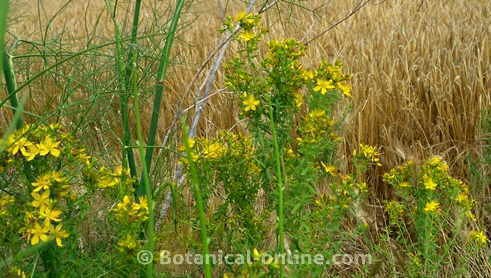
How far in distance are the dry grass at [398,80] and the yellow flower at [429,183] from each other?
460 millimetres

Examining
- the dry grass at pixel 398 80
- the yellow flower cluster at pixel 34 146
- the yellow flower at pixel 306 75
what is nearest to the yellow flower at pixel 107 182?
the yellow flower cluster at pixel 34 146

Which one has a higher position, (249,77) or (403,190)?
(249,77)

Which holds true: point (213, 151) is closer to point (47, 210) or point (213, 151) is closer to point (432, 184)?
point (47, 210)

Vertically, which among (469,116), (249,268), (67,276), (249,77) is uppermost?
(249,77)

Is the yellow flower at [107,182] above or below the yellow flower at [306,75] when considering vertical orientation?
below

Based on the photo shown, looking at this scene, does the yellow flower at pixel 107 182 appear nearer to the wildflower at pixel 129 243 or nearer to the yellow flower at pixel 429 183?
the wildflower at pixel 129 243

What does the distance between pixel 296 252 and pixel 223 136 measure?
284 millimetres

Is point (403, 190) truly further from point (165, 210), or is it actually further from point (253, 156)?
point (165, 210)

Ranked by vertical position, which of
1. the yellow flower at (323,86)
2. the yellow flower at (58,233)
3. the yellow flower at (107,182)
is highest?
the yellow flower at (323,86)

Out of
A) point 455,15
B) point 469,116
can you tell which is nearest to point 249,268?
point 469,116

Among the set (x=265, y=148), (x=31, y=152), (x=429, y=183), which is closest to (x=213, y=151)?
(x=265, y=148)

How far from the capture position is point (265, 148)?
994 millimetres

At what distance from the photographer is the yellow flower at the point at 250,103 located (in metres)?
0.98

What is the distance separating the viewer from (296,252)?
99cm
